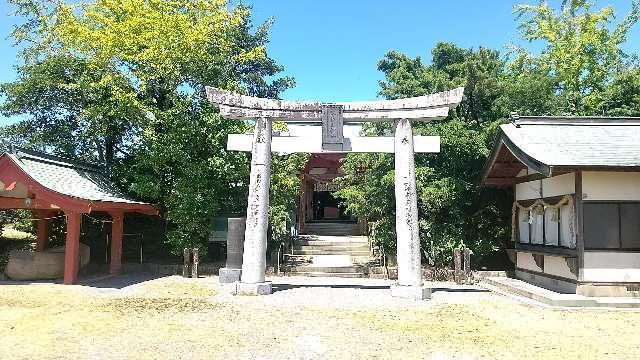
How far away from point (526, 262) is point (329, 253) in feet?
26.3

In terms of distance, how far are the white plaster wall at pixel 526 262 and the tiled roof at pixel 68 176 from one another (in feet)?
42.9

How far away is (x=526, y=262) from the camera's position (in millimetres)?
15406

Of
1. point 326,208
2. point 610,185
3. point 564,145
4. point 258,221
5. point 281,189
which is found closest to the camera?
point 610,185

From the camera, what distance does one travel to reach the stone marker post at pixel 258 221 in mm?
12898

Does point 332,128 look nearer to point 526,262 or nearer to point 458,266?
point 458,266

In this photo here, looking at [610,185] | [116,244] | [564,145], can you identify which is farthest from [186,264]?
[610,185]

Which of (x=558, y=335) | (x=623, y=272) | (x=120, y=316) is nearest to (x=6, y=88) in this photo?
(x=120, y=316)

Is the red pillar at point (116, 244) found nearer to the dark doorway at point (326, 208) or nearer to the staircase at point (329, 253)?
the staircase at point (329, 253)

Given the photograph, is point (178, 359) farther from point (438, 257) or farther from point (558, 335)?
point (438, 257)

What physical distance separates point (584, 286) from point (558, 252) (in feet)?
3.88

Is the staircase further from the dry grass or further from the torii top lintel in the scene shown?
the torii top lintel

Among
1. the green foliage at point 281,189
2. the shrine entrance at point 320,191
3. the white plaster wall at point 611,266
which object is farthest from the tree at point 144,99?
the white plaster wall at point 611,266

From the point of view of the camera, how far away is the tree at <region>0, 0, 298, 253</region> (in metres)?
16.6

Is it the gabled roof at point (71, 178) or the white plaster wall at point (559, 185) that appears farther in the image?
the gabled roof at point (71, 178)
